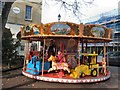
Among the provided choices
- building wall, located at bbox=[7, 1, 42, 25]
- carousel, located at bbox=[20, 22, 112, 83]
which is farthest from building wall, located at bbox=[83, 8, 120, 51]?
carousel, located at bbox=[20, 22, 112, 83]

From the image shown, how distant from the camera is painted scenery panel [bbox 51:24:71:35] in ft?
37.0

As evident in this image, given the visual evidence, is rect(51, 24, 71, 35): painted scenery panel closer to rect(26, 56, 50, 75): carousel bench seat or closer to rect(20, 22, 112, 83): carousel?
rect(20, 22, 112, 83): carousel

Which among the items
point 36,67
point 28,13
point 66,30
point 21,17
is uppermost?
point 28,13

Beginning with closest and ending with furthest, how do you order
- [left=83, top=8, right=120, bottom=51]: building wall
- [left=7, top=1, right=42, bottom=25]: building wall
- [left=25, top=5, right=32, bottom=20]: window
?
[left=7, top=1, right=42, bottom=25]: building wall → [left=25, top=5, right=32, bottom=20]: window → [left=83, top=8, right=120, bottom=51]: building wall

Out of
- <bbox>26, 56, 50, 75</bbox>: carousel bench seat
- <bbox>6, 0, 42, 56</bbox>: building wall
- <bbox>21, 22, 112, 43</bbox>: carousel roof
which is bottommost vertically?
<bbox>26, 56, 50, 75</bbox>: carousel bench seat

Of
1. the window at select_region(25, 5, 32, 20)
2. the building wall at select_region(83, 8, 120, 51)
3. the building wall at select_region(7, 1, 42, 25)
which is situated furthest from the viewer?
the building wall at select_region(83, 8, 120, 51)

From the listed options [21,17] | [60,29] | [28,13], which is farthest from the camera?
[28,13]

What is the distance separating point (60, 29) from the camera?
11312 mm

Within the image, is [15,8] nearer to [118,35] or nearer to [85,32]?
[85,32]

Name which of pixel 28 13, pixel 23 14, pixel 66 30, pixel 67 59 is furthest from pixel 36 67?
pixel 28 13

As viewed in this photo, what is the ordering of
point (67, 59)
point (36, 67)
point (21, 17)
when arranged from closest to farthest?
1. point (36, 67)
2. point (67, 59)
3. point (21, 17)

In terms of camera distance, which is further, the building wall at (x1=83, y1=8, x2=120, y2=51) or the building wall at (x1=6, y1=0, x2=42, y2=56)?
the building wall at (x1=83, y1=8, x2=120, y2=51)

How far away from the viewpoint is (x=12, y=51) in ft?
55.1

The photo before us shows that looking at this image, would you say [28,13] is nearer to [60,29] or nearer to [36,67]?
[36,67]
